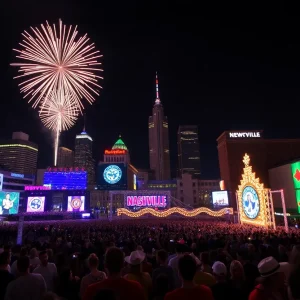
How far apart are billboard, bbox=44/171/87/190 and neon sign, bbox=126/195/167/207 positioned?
23836mm

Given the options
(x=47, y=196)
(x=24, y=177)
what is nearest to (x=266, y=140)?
(x=47, y=196)

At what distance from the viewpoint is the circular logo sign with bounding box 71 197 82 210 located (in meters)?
70.9

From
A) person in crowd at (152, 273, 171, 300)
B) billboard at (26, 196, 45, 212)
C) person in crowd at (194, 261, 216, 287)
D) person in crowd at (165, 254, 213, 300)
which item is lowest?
person in crowd at (194, 261, 216, 287)

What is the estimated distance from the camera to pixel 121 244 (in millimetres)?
12844

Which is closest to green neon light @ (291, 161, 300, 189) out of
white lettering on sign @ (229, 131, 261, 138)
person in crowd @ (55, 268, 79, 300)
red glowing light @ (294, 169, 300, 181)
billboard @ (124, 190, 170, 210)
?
red glowing light @ (294, 169, 300, 181)

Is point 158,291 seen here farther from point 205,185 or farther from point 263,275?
point 205,185

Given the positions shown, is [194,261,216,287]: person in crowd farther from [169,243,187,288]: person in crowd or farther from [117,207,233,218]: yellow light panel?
[117,207,233,218]: yellow light panel

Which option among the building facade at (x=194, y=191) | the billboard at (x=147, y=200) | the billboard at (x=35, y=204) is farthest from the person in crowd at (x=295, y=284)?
the building facade at (x=194, y=191)

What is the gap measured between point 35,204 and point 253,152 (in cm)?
7660

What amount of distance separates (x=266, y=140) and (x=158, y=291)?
95550mm

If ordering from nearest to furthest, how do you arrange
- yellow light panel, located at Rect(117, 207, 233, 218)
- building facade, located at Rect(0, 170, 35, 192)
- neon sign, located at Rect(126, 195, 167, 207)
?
yellow light panel, located at Rect(117, 207, 233, 218) < neon sign, located at Rect(126, 195, 167, 207) < building facade, located at Rect(0, 170, 35, 192)

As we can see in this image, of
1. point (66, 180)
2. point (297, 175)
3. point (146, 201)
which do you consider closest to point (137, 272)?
point (297, 175)

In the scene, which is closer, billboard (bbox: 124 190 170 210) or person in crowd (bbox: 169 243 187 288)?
person in crowd (bbox: 169 243 187 288)

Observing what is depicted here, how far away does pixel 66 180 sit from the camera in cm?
8219
